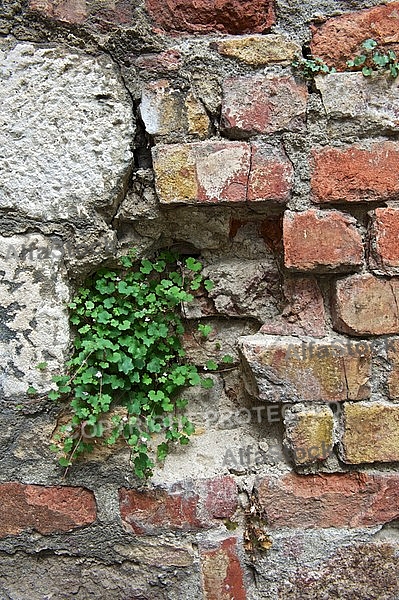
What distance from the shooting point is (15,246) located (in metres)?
1.03

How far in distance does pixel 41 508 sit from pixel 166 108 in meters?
0.85

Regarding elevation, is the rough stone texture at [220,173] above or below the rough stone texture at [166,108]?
below

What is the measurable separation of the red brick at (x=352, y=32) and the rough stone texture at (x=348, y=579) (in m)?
1.00

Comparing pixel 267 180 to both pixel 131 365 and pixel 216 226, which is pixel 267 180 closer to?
pixel 216 226

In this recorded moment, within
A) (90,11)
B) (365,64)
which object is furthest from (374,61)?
(90,11)

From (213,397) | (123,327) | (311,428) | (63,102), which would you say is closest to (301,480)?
(311,428)

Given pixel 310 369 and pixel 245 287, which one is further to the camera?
pixel 245 287

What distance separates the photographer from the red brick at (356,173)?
1.01 metres

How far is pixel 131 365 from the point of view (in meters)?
1.04

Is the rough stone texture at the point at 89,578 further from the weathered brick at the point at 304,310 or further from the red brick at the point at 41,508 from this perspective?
the weathered brick at the point at 304,310

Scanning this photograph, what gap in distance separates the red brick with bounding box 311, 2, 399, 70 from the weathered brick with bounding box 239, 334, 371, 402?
0.57m

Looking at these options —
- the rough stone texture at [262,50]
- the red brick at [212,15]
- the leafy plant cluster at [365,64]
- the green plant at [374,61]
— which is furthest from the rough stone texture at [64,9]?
the green plant at [374,61]

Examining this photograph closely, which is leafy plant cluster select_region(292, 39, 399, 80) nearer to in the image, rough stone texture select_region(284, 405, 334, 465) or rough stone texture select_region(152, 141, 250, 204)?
rough stone texture select_region(152, 141, 250, 204)

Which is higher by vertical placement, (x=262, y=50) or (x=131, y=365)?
(x=262, y=50)
